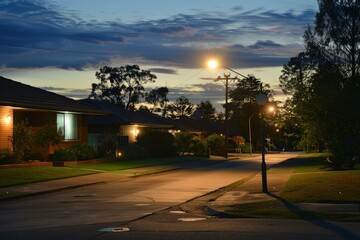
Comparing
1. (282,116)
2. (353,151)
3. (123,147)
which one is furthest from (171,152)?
(353,151)

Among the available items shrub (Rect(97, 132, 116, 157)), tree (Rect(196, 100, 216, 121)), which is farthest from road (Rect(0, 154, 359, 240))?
tree (Rect(196, 100, 216, 121))

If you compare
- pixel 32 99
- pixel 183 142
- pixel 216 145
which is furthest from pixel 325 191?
pixel 216 145

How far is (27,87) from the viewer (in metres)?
40.3

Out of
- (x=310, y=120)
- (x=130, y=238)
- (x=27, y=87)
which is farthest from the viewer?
(x=27, y=87)

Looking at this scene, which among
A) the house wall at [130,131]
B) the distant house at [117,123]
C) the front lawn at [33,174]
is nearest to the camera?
the front lawn at [33,174]

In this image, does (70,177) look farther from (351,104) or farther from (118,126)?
(118,126)

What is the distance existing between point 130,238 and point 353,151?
2193 cm

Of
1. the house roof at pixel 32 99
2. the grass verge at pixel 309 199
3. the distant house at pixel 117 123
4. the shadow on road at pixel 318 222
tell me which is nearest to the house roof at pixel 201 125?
the distant house at pixel 117 123

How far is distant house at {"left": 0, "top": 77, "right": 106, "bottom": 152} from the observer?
3362cm

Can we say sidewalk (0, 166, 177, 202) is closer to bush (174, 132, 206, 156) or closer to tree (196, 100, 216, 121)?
bush (174, 132, 206, 156)

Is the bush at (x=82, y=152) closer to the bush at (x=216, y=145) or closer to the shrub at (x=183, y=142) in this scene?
the shrub at (x=183, y=142)

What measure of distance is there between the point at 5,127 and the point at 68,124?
8.39 m

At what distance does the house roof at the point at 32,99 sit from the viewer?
34000 mm

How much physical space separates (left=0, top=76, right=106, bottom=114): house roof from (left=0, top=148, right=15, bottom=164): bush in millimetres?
2405
